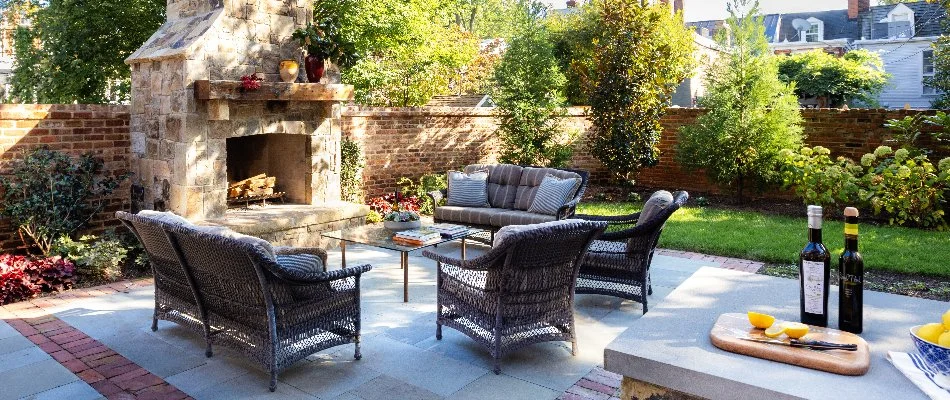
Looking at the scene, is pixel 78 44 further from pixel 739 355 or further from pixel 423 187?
pixel 739 355

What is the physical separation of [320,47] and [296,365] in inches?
173

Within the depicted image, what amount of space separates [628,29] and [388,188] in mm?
4577

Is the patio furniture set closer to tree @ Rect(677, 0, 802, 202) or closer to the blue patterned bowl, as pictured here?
the blue patterned bowl

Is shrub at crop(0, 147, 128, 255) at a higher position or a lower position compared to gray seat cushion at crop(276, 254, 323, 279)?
higher

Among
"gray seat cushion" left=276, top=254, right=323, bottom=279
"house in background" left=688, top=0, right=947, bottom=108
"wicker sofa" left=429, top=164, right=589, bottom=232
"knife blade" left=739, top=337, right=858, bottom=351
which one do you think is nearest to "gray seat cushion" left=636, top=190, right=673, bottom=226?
"wicker sofa" left=429, top=164, right=589, bottom=232

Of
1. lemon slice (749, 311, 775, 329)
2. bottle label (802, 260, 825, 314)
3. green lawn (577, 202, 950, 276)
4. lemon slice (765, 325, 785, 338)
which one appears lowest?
green lawn (577, 202, 950, 276)

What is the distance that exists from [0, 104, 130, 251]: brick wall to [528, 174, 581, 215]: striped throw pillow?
456 cm

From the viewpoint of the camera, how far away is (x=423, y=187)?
417 inches

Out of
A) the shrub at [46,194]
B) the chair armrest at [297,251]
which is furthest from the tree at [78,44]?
the chair armrest at [297,251]

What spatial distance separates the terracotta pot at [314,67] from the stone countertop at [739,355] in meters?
5.93

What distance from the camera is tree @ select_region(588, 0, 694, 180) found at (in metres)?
11.0

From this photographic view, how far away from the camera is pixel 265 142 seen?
865 cm

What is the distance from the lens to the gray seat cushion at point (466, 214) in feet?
25.7

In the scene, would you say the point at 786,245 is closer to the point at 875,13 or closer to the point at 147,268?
the point at 147,268
